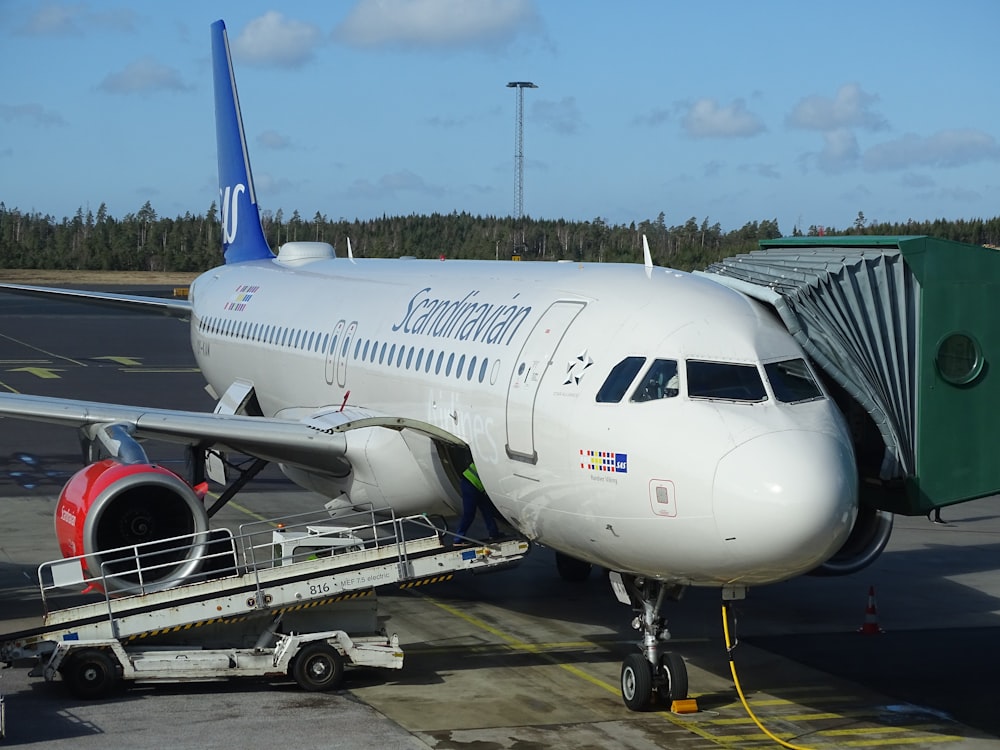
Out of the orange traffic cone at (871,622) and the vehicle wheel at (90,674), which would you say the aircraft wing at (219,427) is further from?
the orange traffic cone at (871,622)

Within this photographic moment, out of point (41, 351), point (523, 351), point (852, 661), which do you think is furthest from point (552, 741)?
point (41, 351)

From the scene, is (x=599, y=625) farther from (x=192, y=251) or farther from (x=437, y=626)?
(x=192, y=251)

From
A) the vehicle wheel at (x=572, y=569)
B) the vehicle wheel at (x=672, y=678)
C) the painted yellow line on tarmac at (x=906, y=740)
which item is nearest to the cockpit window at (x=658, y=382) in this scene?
the vehicle wheel at (x=672, y=678)

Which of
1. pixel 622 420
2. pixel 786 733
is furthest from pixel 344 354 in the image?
pixel 786 733

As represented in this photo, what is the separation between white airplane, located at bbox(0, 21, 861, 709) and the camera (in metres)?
11.3

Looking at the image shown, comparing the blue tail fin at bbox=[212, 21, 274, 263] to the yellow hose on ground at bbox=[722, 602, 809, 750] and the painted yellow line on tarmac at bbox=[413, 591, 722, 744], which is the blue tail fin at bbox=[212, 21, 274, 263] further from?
the yellow hose on ground at bbox=[722, 602, 809, 750]

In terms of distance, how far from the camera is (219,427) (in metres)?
17.3

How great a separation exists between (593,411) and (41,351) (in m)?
49.9

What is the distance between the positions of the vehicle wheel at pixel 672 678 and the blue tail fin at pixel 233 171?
17560 mm

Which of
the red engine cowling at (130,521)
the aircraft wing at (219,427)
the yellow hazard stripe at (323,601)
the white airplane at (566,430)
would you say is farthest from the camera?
the aircraft wing at (219,427)

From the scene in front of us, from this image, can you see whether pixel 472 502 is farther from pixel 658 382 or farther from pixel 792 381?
pixel 792 381

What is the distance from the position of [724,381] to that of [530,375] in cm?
220

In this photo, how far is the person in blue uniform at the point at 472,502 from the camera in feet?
48.3

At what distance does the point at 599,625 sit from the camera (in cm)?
1722
